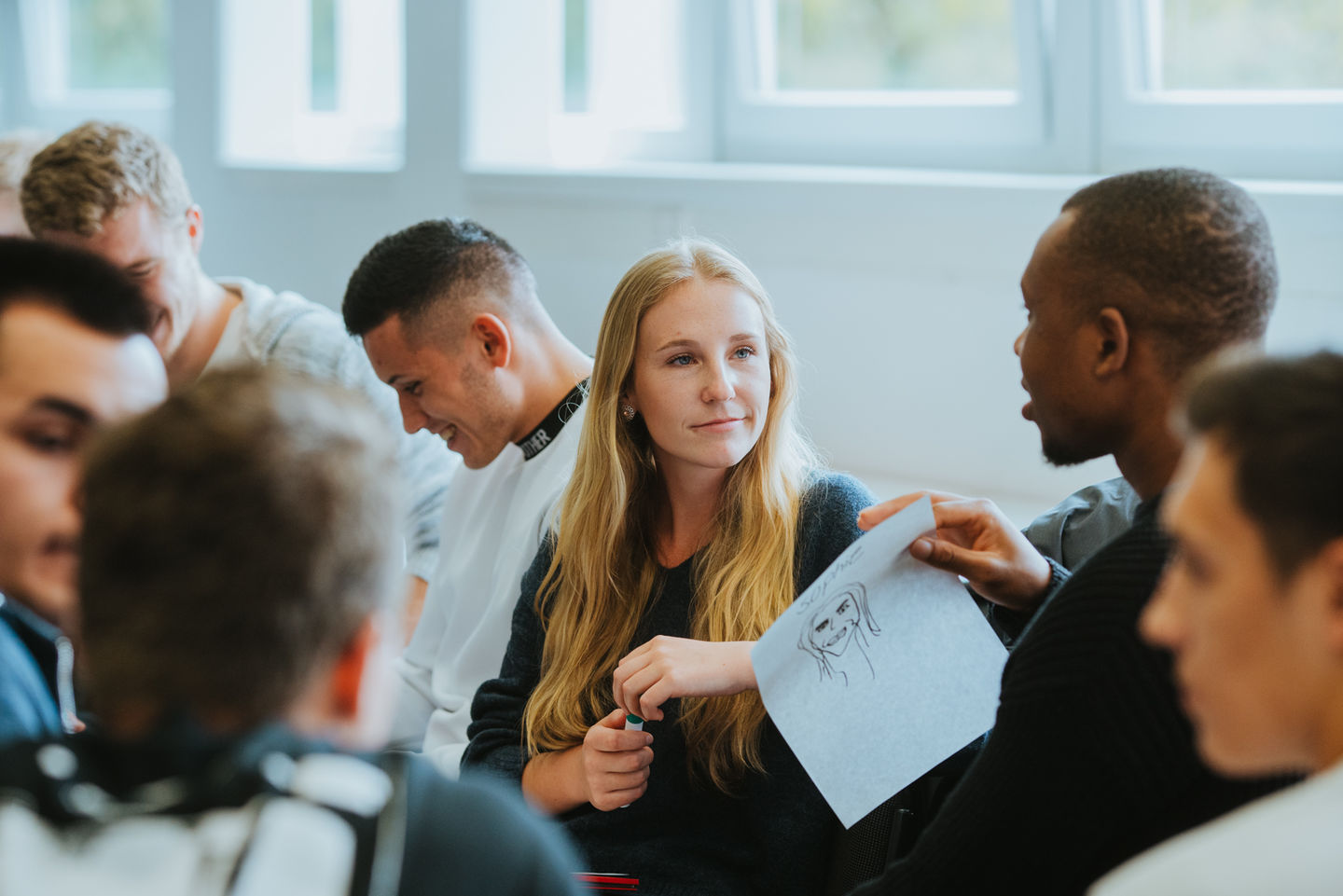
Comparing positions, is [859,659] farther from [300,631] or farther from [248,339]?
[248,339]

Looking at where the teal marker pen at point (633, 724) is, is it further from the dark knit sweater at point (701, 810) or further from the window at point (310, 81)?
the window at point (310, 81)

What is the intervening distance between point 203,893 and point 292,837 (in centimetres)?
5

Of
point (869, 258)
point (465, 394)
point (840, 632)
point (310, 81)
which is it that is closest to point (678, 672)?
point (840, 632)

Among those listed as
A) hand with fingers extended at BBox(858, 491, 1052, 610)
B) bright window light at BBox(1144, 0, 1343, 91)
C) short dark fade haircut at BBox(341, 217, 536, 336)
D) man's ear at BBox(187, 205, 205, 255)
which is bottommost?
hand with fingers extended at BBox(858, 491, 1052, 610)

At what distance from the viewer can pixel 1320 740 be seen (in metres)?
0.76

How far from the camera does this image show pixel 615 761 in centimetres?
154

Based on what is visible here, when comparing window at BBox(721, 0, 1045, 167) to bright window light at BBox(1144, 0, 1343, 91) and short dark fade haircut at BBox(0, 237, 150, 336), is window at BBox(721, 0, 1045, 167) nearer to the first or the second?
bright window light at BBox(1144, 0, 1343, 91)

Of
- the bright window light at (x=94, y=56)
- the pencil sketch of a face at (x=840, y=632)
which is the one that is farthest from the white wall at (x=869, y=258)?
the bright window light at (x=94, y=56)

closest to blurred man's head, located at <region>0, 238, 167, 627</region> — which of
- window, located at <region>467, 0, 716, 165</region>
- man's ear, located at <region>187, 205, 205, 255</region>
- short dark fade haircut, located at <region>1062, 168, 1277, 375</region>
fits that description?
short dark fade haircut, located at <region>1062, 168, 1277, 375</region>

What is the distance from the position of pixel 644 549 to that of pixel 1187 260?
3.03ft

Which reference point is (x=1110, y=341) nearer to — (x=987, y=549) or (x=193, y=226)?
(x=987, y=549)

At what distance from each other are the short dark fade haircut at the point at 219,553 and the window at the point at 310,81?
10.9 feet

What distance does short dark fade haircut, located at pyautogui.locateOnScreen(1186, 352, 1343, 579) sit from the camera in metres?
0.73

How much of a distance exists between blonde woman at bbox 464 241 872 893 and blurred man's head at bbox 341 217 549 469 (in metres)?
0.37
